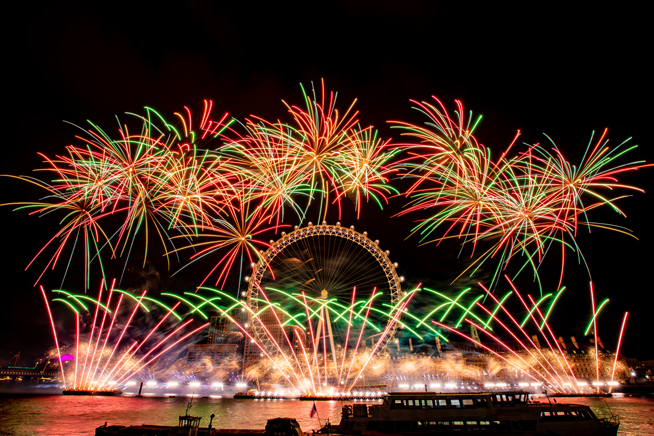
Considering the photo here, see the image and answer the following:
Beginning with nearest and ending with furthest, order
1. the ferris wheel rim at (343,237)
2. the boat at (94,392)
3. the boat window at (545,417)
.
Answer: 1. the boat window at (545,417)
2. the ferris wheel rim at (343,237)
3. the boat at (94,392)

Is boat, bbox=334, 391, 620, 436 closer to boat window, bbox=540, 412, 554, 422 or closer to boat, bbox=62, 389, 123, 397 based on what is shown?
boat window, bbox=540, 412, 554, 422

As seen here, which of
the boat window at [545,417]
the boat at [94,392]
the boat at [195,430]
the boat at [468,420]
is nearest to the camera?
the boat at [195,430]

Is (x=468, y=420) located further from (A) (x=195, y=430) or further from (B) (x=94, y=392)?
(B) (x=94, y=392)

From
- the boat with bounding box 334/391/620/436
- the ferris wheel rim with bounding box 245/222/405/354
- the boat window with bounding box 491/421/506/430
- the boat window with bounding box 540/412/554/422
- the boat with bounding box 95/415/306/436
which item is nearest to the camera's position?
the boat with bounding box 95/415/306/436

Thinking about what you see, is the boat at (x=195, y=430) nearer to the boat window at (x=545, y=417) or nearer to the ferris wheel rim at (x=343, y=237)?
the boat window at (x=545, y=417)

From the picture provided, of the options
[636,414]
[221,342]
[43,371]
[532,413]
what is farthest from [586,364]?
[43,371]

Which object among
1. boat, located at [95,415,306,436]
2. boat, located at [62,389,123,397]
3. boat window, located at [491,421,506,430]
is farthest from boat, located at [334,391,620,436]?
boat, located at [62,389,123,397]

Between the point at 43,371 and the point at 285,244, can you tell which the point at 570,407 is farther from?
the point at 43,371

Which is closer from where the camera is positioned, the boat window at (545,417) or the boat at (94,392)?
the boat window at (545,417)

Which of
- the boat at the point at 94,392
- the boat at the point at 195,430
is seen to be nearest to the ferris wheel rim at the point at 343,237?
the boat at the point at 195,430
